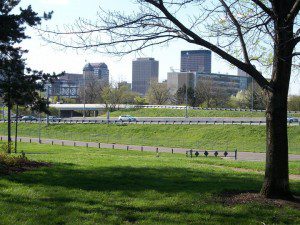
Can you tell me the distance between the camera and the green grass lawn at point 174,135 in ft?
151

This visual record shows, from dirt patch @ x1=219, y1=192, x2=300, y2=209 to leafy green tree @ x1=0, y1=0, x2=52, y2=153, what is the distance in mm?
9284

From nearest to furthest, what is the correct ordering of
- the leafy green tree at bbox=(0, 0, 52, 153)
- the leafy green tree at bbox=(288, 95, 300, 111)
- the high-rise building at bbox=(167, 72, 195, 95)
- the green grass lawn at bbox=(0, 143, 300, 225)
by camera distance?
the green grass lawn at bbox=(0, 143, 300, 225) → the leafy green tree at bbox=(0, 0, 52, 153) → the leafy green tree at bbox=(288, 95, 300, 111) → the high-rise building at bbox=(167, 72, 195, 95)

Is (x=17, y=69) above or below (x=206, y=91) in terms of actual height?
below

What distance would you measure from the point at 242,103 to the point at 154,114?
27.3 meters

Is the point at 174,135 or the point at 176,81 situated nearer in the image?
the point at 174,135

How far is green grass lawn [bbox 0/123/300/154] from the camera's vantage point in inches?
1811

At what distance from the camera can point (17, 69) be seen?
1652 centimetres

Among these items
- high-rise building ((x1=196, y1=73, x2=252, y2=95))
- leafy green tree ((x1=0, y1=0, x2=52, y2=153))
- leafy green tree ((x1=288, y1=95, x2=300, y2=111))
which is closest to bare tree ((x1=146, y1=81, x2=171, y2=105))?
high-rise building ((x1=196, y1=73, x2=252, y2=95))

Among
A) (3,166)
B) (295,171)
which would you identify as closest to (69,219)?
(3,166)

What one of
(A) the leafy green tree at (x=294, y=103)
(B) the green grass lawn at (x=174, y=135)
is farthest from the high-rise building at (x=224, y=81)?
(B) the green grass lawn at (x=174, y=135)

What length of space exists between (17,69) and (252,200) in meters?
11.5

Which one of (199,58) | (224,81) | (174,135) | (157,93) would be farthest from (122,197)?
(224,81)

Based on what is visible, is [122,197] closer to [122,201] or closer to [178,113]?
[122,201]

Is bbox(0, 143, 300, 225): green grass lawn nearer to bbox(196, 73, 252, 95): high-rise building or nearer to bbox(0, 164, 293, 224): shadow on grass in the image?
bbox(0, 164, 293, 224): shadow on grass
